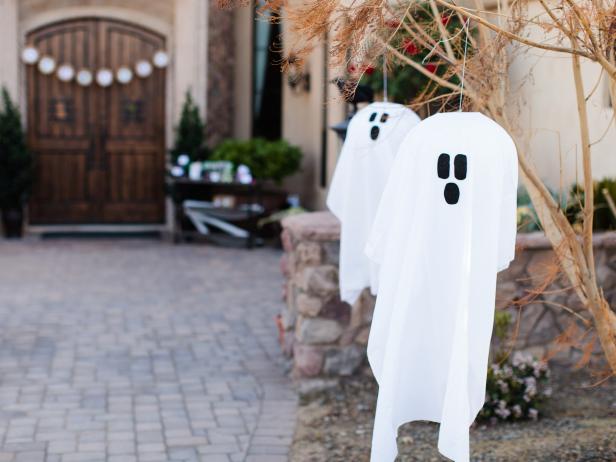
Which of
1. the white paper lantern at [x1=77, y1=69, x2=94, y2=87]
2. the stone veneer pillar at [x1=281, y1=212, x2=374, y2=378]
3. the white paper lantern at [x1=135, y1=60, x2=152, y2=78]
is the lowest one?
the stone veneer pillar at [x1=281, y1=212, x2=374, y2=378]

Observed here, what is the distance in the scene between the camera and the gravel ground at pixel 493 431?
4.73 metres

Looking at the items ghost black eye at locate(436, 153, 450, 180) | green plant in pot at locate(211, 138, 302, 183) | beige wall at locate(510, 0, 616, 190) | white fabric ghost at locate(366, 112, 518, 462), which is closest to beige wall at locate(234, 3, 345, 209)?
green plant in pot at locate(211, 138, 302, 183)

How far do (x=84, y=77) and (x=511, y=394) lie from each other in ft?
28.5

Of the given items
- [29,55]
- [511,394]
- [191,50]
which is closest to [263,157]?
[191,50]

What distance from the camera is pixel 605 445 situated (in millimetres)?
4754

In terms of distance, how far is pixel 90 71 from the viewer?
41.1 feet

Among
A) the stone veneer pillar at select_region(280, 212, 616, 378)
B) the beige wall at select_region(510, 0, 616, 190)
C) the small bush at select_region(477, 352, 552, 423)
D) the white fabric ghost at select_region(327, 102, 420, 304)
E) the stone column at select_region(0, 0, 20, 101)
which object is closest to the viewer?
the white fabric ghost at select_region(327, 102, 420, 304)

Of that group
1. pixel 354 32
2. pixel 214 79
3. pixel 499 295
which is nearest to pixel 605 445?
pixel 499 295

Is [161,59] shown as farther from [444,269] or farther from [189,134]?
[444,269]

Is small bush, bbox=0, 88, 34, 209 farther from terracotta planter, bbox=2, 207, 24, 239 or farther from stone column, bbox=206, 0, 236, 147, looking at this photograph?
stone column, bbox=206, 0, 236, 147

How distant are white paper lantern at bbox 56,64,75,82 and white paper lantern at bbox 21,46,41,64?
1.08 feet

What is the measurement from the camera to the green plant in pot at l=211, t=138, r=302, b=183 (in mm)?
11789

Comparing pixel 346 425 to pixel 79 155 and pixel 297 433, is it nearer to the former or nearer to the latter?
pixel 297 433

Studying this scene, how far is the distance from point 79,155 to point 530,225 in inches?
310
